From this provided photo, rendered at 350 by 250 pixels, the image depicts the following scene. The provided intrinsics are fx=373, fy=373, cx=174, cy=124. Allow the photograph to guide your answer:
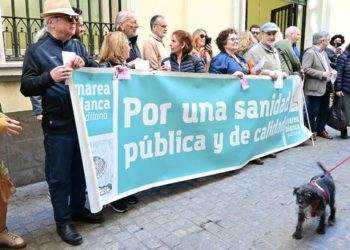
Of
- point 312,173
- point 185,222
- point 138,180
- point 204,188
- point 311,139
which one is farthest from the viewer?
point 311,139

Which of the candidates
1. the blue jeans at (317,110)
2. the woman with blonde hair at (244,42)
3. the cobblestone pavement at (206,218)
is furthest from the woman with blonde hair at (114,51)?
the blue jeans at (317,110)

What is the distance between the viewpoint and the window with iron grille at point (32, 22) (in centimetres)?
452

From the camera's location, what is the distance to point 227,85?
4461mm

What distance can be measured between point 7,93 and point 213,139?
2430mm

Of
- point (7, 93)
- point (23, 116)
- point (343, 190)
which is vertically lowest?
point (343, 190)

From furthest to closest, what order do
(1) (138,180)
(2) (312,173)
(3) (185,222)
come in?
(2) (312,173) → (1) (138,180) → (3) (185,222)

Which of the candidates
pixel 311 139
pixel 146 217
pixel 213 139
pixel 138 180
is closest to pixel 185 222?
pixel 146 217

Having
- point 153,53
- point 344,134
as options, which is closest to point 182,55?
point 153,53

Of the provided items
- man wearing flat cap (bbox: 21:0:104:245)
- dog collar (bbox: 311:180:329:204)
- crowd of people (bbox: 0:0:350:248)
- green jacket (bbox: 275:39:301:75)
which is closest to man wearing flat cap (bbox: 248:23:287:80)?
crowd of people (bbox: 0:0:350:248)

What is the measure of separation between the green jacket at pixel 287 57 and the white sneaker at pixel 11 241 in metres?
4.60

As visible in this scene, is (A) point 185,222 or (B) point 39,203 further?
(B) point 39,203

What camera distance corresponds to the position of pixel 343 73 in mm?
6555

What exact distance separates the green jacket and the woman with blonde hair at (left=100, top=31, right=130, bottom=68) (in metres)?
3.34

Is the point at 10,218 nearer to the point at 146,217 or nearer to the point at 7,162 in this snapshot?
the point at 7,162
